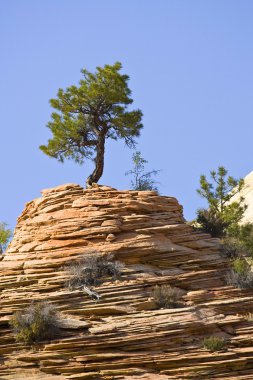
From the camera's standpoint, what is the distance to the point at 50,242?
26.1m

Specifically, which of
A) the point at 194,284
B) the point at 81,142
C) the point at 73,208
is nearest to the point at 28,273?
the point at 73,208

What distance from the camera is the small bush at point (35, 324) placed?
70.7ft

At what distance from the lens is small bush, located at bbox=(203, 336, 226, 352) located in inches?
842

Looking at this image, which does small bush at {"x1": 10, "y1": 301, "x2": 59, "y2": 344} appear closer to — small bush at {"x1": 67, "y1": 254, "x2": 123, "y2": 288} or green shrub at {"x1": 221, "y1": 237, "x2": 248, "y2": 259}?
small bush at {"x1": 67, "y1": 254, "x2": 123, "y2": 288}

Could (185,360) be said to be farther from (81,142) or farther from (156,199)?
(81,142)

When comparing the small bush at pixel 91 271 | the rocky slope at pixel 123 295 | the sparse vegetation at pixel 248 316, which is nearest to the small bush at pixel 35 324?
the rocky slope at pixel 123 295

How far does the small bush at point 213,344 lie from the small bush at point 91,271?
4416 millimetres

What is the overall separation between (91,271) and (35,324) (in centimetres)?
367

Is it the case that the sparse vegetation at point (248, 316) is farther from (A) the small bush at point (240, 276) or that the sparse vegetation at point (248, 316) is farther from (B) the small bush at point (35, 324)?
(B) the small bush at point (35, 324)

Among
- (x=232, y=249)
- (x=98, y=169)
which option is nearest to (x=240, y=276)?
(x=232, y=249)

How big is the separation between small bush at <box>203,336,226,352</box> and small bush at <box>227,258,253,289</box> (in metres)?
3.80

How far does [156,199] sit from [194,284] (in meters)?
4.30

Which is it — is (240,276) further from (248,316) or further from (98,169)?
(98,169)

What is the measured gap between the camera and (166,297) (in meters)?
23.4
